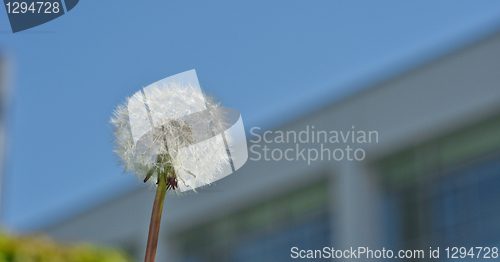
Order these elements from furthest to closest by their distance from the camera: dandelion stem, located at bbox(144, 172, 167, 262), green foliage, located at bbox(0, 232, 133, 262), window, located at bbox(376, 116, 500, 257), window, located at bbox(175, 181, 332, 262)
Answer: window, located at bbox(175, 181, 332, 262) < window, located at bbox(376, 116, 500, 257) < green foliage, located at bbox(0, 232, 133, 262) < dandelion stem, located at bbox(144, 172, 167, 262)

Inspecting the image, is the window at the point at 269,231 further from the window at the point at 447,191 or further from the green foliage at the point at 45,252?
the green foliage at the point at 45,252

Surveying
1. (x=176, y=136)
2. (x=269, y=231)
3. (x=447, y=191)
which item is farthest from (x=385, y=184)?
(x=176, y=136)

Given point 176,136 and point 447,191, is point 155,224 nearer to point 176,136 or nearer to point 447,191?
point 176,136

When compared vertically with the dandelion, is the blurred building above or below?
above

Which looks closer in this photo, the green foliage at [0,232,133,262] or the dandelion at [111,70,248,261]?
the dandelion at [111,70,248,261]

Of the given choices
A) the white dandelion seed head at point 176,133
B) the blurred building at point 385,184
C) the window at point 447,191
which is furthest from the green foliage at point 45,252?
the window at point 447,191

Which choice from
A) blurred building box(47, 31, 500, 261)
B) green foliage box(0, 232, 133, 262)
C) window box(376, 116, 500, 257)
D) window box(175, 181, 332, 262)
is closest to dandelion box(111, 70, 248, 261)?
green foliage box(0, 232, 133, 262)

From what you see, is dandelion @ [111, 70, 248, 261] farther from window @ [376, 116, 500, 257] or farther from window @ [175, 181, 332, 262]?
window @ [175, 181, 332, 262]

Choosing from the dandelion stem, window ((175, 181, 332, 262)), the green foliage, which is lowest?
the dandelion stem
